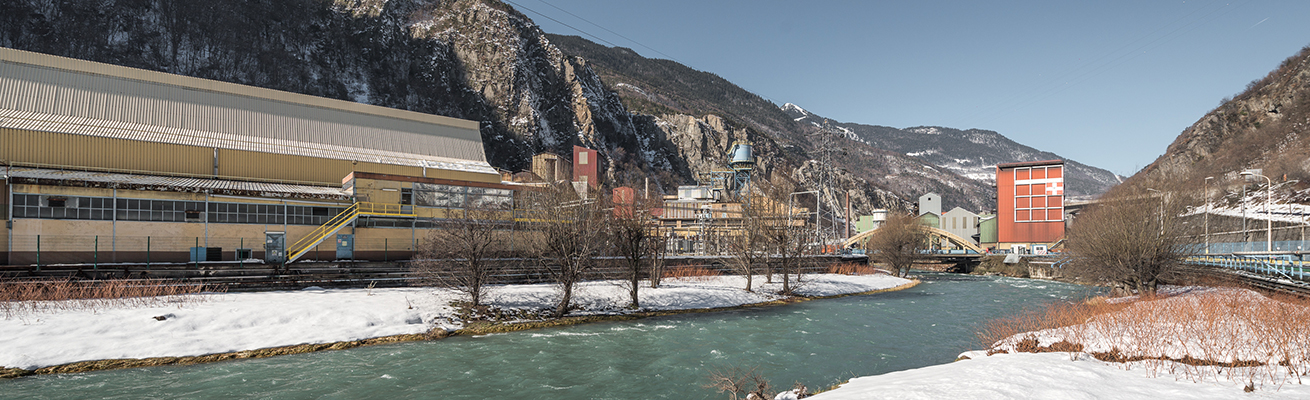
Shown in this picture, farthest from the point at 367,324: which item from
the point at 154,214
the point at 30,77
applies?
the point at 30,77

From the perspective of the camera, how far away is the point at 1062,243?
8819 centimetres

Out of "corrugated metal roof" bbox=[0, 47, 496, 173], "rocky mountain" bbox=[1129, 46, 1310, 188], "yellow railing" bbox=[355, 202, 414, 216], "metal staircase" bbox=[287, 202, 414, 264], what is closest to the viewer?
"metal staircase" bbox=[287, 202, 414, 264]

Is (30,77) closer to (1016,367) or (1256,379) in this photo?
(1016,367)

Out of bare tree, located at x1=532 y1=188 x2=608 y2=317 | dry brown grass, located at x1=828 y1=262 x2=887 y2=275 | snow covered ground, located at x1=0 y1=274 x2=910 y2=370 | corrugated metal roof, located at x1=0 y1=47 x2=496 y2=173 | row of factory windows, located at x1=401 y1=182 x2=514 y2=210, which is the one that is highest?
corrugated metal roof, located at x1=0 y1=47 x2=496 y2=173

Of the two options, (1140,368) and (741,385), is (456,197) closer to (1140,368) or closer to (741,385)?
(741,385)

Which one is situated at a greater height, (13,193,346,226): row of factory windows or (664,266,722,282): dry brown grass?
(13,193,346,226): row of factory windows

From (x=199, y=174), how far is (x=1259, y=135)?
424 ft

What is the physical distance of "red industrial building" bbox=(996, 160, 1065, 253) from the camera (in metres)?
93.4

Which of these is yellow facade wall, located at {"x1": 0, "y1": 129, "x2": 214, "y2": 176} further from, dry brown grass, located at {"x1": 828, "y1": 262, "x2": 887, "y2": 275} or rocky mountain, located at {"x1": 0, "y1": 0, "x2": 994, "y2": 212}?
rocky mountain, located at {"x1": 0, "y1": 0, "x2": 994, "y2": 212}

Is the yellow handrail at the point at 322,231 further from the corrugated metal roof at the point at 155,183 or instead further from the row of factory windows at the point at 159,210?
the corrugated metal roof at the point at 155,183

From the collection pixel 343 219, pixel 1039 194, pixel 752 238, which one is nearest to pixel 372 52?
pixel 343 219

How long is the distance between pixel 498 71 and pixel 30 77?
91.3 m

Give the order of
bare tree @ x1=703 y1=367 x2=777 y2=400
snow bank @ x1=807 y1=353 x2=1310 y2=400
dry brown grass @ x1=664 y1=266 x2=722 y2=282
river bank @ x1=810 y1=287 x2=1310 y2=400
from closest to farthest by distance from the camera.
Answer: snow bank @ x1=807 y1=353 x2=1310 y2=400, river bank @ x1=810 y1=287 x2=1310 y2=400, bare tree @ x1=703 y1=367 x2=777 y2=400, dry brown grass @ x1=664 y1=266 x2=722 y2=282

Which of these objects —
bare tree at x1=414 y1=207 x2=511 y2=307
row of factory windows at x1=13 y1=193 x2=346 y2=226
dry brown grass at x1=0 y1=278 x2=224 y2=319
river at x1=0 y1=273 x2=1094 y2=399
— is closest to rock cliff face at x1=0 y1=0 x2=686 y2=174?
row of factory windows at x1=13 y1=193 x2=346 y2=226
